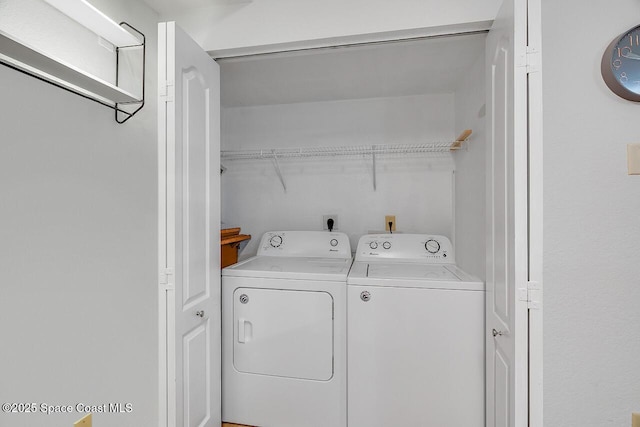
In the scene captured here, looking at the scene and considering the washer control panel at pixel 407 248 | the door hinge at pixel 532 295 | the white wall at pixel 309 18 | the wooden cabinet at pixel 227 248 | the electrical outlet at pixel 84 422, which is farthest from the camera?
the washer control panel at pixel 407 248

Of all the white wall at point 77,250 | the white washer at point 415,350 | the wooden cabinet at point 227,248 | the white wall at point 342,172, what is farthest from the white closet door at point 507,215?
the white wall at point 77,250

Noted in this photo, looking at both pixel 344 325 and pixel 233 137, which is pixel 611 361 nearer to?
pixel 344 325

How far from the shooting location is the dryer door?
1727mm

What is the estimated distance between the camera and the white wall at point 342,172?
2.46 meters

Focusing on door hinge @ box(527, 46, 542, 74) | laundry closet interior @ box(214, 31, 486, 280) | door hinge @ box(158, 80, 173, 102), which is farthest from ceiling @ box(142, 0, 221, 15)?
door hinge @ box(527, 46, 542, 74)

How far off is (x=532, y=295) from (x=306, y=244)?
1612 millimetres

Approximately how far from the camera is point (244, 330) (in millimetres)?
1810

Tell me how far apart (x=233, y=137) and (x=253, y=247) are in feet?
3.43

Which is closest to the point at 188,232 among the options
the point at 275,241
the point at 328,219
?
the point at 275,241

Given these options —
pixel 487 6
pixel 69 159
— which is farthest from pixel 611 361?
pixel 69 159

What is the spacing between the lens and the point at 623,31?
1108 mm

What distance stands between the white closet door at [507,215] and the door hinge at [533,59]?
2cm

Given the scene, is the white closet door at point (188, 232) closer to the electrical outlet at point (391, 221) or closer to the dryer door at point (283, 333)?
the dryer door at point (283, 333)

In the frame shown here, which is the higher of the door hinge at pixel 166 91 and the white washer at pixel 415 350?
the door hinge at pixel 166 91
